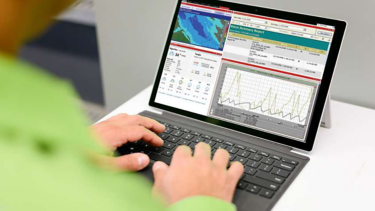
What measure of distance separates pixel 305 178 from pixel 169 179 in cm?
30

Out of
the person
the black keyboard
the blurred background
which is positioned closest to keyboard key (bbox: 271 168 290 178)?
the black keyboard

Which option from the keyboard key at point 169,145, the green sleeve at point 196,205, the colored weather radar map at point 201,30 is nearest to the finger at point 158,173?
the keyboard key at point 169,145

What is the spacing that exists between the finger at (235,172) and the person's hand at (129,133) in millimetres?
149

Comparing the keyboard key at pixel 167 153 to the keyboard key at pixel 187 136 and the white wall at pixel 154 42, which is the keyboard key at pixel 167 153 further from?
the white wall at pixel 154 42

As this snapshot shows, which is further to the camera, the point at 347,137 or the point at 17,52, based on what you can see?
the point at 347,137

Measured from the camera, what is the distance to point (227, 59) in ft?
3.12

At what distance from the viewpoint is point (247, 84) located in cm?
93

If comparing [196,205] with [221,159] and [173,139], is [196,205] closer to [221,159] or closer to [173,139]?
[221,159]

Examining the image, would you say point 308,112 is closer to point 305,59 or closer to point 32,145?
point 305,59

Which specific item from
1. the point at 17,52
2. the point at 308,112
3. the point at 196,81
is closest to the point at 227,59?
the point at 196,81

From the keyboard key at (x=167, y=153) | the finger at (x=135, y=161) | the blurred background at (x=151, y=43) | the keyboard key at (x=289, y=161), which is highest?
the blurred background at (x=151, y=43)

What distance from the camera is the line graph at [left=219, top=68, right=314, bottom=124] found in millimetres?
877

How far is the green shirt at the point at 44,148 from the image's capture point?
23 centimetres

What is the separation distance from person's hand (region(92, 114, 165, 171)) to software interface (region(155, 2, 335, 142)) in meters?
0.12
